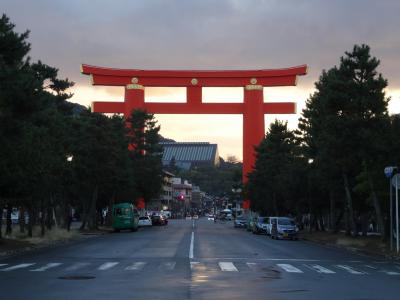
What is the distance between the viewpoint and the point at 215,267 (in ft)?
62.8

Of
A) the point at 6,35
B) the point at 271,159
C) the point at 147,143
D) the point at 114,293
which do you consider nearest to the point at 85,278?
the point at 114,293

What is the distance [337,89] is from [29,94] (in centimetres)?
1785

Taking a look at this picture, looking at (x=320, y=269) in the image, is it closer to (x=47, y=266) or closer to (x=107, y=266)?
(x=107, y=266)

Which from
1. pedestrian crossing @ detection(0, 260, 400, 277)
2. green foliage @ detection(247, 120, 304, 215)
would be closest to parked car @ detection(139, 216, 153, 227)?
green foliage @ detection(247, 120, 304, 215)

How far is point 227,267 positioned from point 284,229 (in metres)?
26.4

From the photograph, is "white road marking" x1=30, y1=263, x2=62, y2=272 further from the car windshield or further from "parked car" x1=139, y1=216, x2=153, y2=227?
"parked car" x1=139, y1=216, x2=153, y2=227

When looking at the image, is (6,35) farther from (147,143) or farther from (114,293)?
(147,143)

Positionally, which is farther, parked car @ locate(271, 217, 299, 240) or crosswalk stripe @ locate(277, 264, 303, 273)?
parked car @ locate(271, 217, 299, 240)

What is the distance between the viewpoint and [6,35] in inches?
1113

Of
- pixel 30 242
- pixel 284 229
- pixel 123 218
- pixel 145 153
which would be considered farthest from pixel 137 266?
pixel 145 153

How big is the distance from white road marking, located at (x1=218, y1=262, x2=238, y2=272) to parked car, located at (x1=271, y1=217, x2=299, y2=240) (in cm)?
2468

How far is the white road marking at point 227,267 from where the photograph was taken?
18.1m

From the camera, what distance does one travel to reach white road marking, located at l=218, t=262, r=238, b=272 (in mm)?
18141

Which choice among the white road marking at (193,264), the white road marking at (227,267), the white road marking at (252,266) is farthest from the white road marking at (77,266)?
the white road marking at (252,266)
